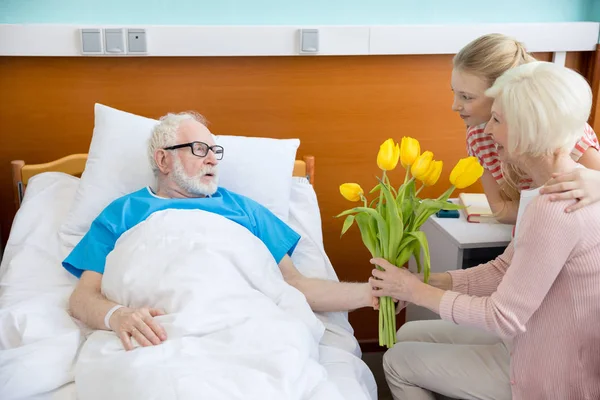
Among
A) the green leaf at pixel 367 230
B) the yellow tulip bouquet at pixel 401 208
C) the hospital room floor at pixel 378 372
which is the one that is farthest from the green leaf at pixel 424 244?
the hospital room floor at pixel 378 372

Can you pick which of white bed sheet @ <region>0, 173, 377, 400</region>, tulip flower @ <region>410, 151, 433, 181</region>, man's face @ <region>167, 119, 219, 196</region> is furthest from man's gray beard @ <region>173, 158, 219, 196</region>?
tulip flower @ <region>410, 151, 433, 181</region>

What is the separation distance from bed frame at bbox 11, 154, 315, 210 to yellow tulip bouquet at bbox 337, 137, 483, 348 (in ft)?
2.77

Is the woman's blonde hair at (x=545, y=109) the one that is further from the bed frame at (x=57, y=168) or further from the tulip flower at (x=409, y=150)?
the bed frame at (x=57, y=168)

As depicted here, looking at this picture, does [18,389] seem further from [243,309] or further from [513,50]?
[513,50]

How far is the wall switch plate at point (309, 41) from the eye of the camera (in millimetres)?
2432

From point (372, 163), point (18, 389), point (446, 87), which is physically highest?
point (446, 87)

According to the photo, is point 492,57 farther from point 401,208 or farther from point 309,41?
point 309,41

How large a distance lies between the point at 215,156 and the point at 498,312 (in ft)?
3.25

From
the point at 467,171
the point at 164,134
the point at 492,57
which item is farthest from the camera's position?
the point at 164,134

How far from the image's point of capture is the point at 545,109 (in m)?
1.36

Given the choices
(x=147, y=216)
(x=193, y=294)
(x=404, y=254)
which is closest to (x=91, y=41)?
(x=147, y=216)

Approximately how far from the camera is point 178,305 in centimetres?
154

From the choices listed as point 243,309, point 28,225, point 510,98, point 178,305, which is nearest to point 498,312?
point 510,98

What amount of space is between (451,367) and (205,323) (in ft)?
2.14
